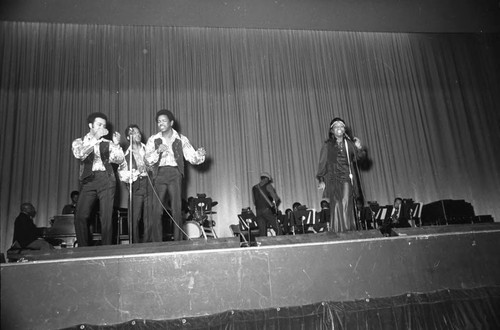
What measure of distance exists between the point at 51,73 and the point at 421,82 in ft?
A: 32.5

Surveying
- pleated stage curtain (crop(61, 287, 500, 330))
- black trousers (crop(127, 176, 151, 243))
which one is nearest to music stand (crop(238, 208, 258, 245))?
black trousers (crop(127, 176, 151, 243))

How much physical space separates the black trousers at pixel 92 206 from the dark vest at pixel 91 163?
6 cm

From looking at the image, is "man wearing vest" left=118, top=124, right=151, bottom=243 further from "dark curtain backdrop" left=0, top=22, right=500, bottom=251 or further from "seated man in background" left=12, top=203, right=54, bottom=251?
"dark curtain backdrop" left=0, top=22, right=500, bottom=251

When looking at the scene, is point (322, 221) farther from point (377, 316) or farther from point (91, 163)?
point (91, 163)

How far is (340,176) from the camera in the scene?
5.60 metres

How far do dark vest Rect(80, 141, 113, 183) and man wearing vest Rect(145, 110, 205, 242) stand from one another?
54 centimetres

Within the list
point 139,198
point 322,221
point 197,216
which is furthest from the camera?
point 322,221

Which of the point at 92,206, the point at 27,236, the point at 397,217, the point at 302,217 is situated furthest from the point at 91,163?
the point at 397,217

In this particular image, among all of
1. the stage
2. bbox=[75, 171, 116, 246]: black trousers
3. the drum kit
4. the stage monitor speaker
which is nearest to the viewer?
the stage

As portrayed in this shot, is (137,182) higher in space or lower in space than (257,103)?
lower

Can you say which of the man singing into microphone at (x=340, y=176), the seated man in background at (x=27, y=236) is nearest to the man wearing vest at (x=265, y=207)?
the man singing into microphone at (x=340, y=176)

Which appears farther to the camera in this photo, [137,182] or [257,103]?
[257,103]

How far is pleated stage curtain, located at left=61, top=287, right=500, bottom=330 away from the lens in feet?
11.8

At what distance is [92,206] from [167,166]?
3.63 feet
